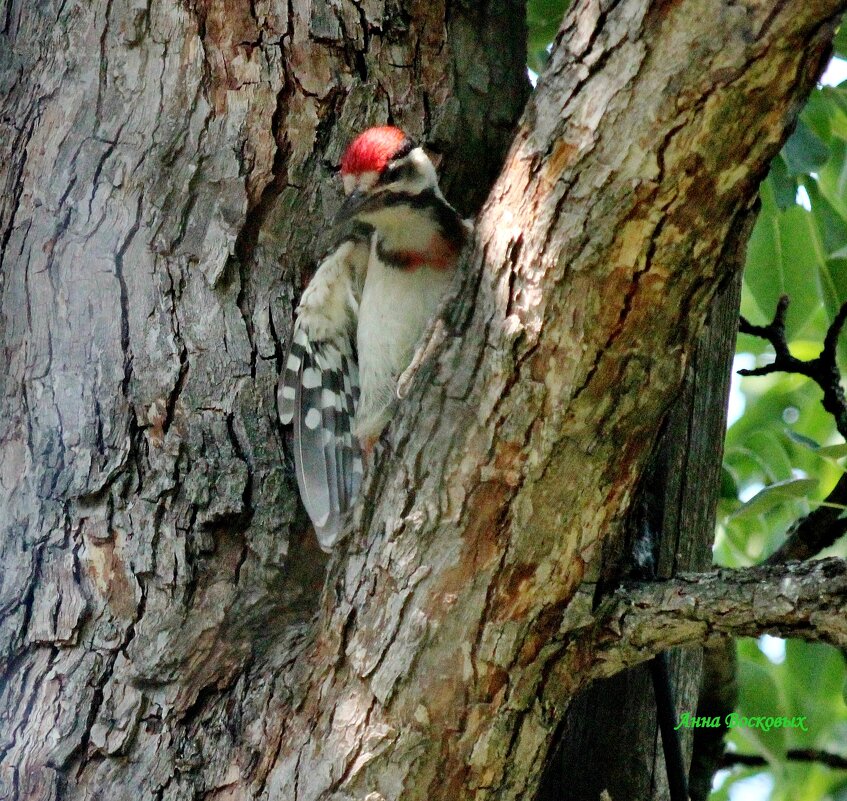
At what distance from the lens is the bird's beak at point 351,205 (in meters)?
2.33

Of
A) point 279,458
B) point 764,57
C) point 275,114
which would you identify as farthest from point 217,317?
point 764,57

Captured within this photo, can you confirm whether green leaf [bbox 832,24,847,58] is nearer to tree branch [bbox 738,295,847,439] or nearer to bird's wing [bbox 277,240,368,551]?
tree branch [bbox 738,295,847,439]

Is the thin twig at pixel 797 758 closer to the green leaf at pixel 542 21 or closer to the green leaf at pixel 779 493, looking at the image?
the green leaf at pixel 779 493

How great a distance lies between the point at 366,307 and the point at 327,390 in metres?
0.24

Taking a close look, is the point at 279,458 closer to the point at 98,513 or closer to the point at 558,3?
the point at 98,513

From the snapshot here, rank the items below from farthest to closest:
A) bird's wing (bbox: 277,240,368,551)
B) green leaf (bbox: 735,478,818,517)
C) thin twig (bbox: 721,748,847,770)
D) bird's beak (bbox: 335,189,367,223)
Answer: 1. thin twig (bbox: 721,748,847,770)
2. bird's beak (bbox: 335,189,367,223)
3. bird's wing (bbox: 277,240,368,551)
4. green leaf (bbox: 735,478,818,517)

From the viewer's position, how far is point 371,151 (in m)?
2.24

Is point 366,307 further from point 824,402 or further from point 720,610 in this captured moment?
point 720,610

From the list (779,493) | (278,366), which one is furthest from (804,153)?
(278,366)

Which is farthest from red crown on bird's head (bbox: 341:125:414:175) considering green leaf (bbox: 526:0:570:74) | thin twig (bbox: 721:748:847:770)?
thin twig (bbox: 721:748:847:770)

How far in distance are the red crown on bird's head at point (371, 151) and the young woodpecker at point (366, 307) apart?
0.01 meters

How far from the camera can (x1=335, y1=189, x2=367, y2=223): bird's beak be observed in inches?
91.7

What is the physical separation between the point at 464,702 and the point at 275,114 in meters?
1.34

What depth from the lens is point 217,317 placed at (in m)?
2.23
